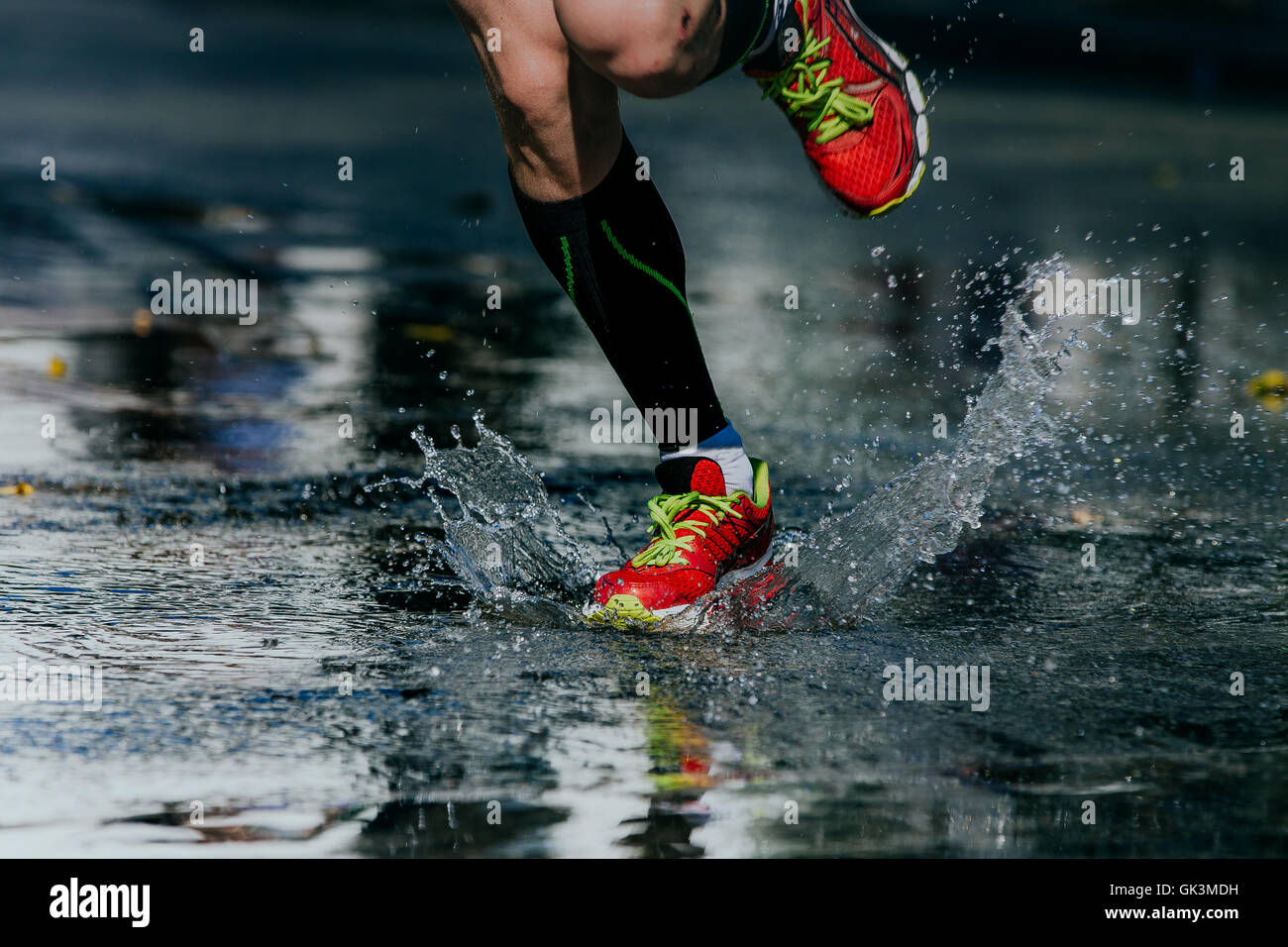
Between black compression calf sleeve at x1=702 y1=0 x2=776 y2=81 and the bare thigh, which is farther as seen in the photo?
the bare thigh

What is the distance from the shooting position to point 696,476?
3.04m

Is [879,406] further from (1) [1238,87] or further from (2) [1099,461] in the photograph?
(1) [1238,87]

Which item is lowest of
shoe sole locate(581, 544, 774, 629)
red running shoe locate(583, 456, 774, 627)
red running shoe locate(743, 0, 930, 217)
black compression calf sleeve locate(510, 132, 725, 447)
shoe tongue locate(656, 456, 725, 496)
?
shoe sole locate(581, 544, 774, 629)

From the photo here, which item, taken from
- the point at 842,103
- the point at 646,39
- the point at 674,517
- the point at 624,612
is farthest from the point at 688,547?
the point at 646,39

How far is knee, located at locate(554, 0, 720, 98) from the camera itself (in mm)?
2379

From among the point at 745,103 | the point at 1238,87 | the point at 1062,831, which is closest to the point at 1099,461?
the point at 1062,831

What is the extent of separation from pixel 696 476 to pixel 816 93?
71cm

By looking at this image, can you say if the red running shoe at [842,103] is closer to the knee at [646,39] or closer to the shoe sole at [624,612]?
the knee at [646,39]

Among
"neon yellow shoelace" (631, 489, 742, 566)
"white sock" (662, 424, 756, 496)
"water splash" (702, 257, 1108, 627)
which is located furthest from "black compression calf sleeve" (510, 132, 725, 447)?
"water splash" (702, 257, 1108, 627)

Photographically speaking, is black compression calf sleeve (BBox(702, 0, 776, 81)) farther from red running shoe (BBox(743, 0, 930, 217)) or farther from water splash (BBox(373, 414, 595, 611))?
water splash (BBox(373, 414, 595, 611))

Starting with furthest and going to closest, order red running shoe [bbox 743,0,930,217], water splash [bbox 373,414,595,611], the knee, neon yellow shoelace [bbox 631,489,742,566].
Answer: water splash [bbox 373,414,595,611] → neon yellow shoelace [bbox 631,489,742,566] → red running shoe [bbox 743,0,930,217] → the knee

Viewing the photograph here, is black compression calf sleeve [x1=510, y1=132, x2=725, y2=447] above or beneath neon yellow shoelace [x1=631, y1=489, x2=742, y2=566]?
above

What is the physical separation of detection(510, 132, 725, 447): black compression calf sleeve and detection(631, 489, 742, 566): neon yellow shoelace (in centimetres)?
12

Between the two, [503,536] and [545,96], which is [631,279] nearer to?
[545,96]
